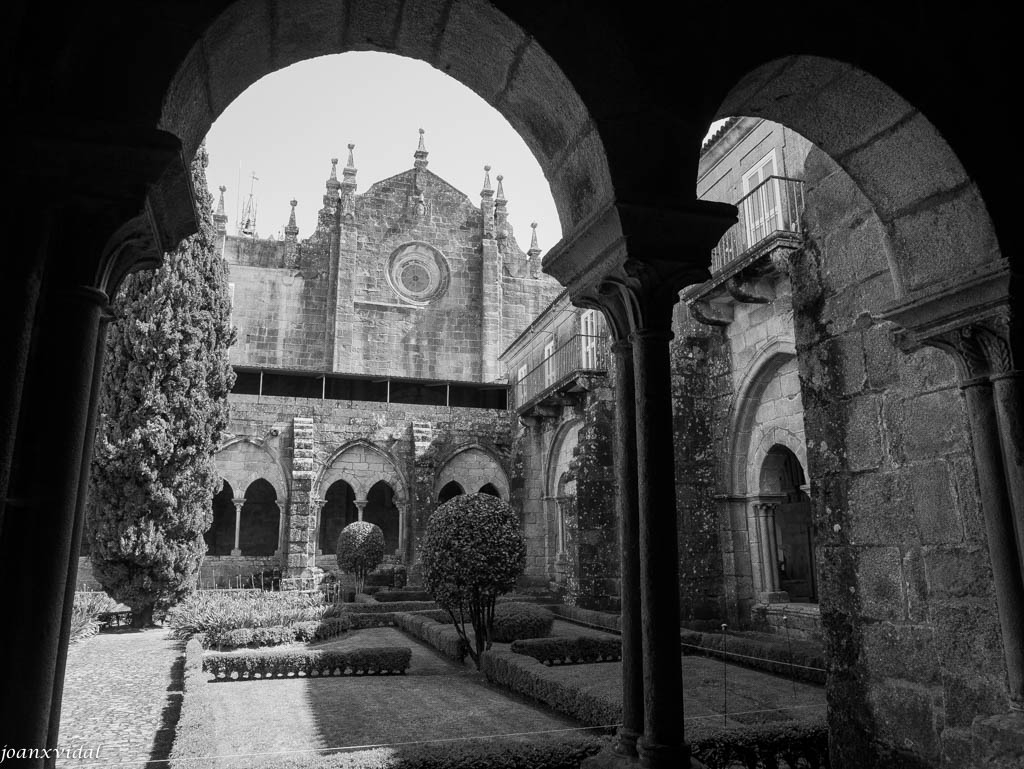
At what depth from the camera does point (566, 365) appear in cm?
1741

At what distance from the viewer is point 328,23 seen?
2.46m

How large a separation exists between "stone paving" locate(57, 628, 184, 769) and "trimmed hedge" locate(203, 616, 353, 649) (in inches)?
17.6

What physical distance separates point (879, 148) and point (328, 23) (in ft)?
7.04

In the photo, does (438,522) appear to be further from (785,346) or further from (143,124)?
(143,124)

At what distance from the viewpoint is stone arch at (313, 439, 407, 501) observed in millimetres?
18391

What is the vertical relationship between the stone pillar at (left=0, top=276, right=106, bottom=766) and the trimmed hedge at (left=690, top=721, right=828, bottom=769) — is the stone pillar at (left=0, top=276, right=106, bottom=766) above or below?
above

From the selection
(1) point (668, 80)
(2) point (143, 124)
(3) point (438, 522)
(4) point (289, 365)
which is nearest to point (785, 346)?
(3) point (438, 522)

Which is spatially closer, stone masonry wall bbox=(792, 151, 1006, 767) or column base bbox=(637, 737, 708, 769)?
column base bbox=(637, 737, 708, 769)

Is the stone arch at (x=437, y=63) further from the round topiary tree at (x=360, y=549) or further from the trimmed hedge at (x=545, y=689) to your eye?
the round topiary tree at (x=360, y=549)

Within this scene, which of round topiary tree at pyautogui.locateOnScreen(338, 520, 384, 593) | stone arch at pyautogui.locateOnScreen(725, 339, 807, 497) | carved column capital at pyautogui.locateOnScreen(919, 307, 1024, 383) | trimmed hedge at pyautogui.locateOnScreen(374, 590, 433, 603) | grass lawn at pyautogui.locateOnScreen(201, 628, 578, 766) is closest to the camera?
carved column capital at pyautogui.locateOnScreen(919, 307, 1024, 383)

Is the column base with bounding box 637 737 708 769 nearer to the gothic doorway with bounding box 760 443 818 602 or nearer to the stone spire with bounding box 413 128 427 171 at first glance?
the gothic doorway with bounding box 760 443 818 602

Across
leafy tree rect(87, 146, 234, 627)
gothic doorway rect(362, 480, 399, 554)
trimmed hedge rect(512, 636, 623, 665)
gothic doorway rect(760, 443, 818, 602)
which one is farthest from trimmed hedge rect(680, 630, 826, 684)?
gothic doorway rect(362, 480, 399, 554)

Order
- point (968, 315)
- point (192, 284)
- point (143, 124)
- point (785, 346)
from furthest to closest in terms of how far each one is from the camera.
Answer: point (192, 284) → point (785, 346) → point (968, 315) → point (143, 124)

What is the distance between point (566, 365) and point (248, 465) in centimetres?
806
